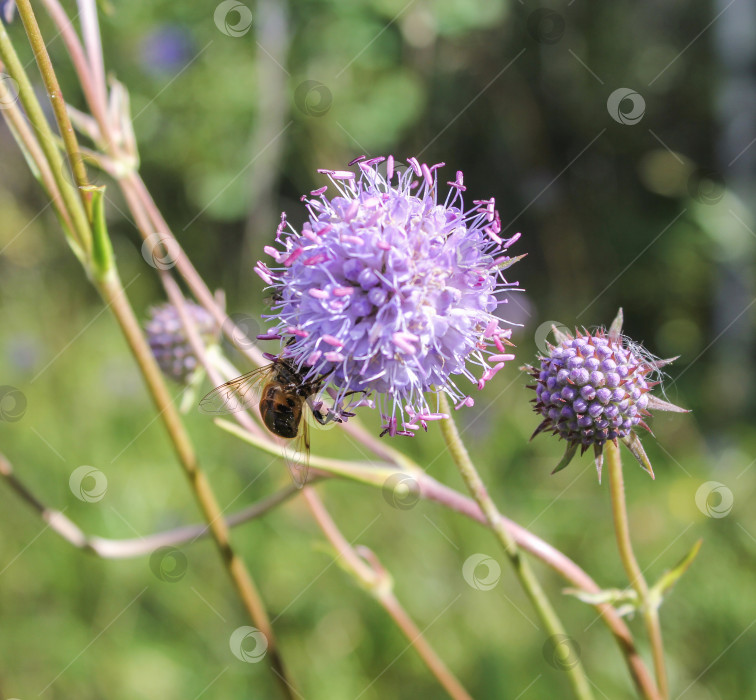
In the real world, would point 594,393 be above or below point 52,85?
above

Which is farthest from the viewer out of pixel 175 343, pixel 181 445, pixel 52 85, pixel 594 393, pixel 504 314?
pixel 504 314

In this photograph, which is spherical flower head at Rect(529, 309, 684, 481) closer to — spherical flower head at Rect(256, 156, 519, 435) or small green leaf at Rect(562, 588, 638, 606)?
spherical flower head at Rect(256, 156, 519, 435)

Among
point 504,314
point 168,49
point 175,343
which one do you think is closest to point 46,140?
point 175,343

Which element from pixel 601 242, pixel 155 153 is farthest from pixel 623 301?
pixel 155 153

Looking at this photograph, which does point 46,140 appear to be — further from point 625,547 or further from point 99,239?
point 625,547

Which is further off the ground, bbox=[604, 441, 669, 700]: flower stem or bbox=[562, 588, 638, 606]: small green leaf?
bbox=[604, 441, 669, 700]: flower stem

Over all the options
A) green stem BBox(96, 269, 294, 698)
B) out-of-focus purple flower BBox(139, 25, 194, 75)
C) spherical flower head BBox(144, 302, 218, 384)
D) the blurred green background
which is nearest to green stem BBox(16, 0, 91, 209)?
green stem BBox(96, 269, 294, 698)

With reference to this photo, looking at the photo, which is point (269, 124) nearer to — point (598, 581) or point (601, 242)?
point (601, 242)
